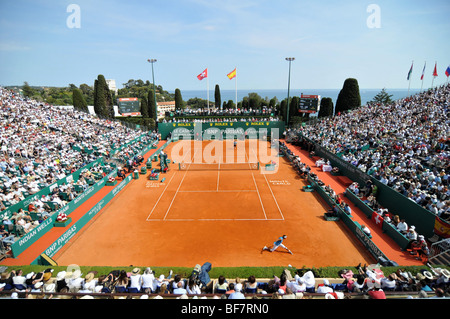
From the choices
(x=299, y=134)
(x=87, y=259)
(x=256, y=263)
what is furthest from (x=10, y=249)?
(x=299, y=134)

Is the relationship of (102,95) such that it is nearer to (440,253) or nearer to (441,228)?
(441,228)

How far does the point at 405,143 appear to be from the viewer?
24.2 m

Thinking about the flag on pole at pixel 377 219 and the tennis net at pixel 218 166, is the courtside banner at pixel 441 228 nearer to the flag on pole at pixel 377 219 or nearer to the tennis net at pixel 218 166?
the flag on pole at pixel 377 219

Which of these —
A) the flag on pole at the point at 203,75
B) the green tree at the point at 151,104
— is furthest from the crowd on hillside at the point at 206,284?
the green tree at the point at 151,104

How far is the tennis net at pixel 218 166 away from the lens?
29531 millimetres

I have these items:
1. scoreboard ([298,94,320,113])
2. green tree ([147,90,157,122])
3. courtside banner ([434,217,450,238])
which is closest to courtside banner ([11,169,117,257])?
courtside banner ([434,217,450,238])

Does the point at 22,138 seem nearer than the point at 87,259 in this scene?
No

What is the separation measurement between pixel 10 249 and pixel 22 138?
58.0 feet

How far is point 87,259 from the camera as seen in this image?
1370 cm

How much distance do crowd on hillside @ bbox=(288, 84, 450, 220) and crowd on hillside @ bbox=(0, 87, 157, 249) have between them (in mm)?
23790

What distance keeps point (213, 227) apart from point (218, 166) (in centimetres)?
1416
